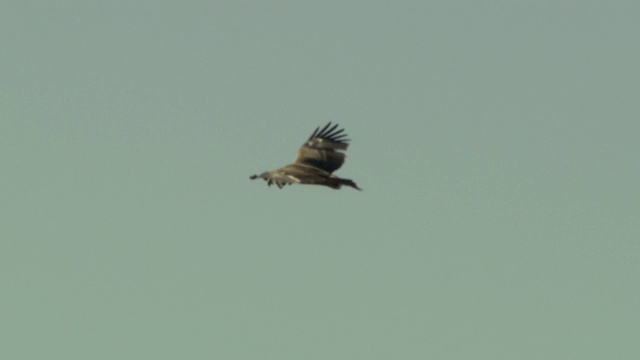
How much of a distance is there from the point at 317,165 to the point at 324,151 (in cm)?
157

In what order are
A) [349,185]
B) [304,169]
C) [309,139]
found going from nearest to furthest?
[349,185] < [304,169] < [309,139]

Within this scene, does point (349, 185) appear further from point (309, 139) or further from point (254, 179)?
point (309, 139)

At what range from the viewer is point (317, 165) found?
67500mm

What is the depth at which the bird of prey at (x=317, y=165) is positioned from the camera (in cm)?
6216

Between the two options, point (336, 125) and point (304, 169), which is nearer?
point (304, 169)

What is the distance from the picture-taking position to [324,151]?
68.9m

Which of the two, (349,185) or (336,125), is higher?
(336,125)

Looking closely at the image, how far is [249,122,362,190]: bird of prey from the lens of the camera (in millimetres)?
62156

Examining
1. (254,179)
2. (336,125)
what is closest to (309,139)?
(336,125)

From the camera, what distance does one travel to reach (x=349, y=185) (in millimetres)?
61156

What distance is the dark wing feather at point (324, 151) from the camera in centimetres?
6775

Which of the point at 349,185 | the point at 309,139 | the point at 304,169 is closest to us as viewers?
the point at 349,185

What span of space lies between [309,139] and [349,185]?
9.15 metres

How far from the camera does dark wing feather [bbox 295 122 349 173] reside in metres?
67.8
